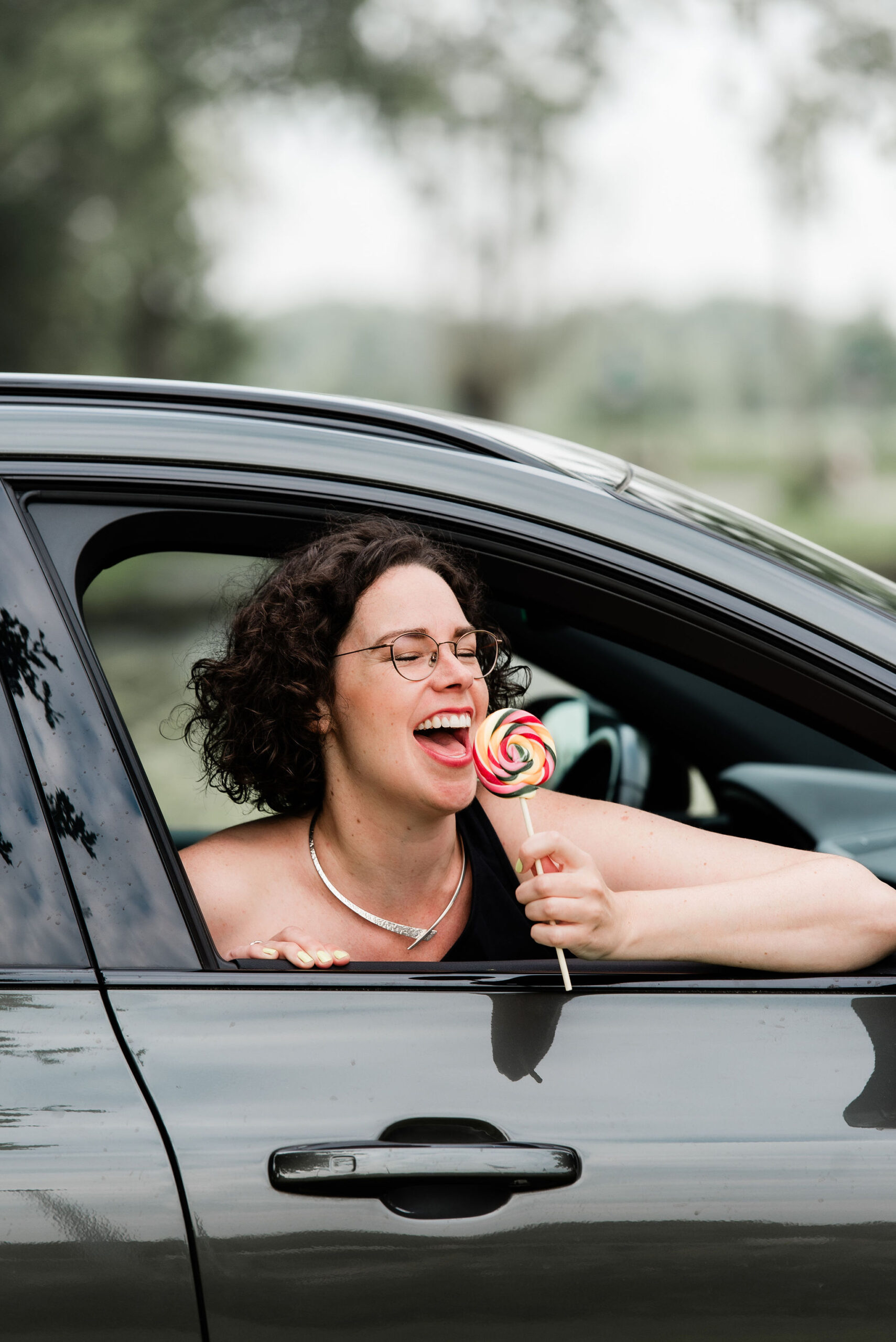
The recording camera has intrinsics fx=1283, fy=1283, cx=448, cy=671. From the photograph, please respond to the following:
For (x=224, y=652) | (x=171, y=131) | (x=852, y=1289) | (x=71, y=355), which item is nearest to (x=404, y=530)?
(x=224, y=652)

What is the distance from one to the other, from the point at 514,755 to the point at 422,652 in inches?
9.9

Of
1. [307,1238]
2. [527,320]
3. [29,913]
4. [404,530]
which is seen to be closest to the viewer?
[307,1238]

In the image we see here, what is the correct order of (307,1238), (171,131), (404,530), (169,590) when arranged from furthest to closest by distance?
1. (169,590)
2. (171,131)
3. (404,530)
4. (307,1238)

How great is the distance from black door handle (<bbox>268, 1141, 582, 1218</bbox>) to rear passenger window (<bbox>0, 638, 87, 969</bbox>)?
34 cm

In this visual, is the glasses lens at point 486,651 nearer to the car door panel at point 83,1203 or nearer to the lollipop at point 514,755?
the lollipop at point 514,755

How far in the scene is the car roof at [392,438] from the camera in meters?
1.63

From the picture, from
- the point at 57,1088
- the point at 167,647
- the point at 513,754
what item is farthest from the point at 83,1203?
the point at 167,647

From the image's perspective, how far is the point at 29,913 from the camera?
1.45 m

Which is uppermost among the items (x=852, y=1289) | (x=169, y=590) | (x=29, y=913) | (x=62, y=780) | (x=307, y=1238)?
(x=169, y=590)

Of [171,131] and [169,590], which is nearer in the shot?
[171,131]

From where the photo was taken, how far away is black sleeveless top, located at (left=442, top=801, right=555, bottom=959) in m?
1.86

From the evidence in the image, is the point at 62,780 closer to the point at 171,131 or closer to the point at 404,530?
the point at 404,530

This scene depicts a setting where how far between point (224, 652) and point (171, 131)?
14055 millimetres

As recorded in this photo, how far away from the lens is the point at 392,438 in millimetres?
1751
